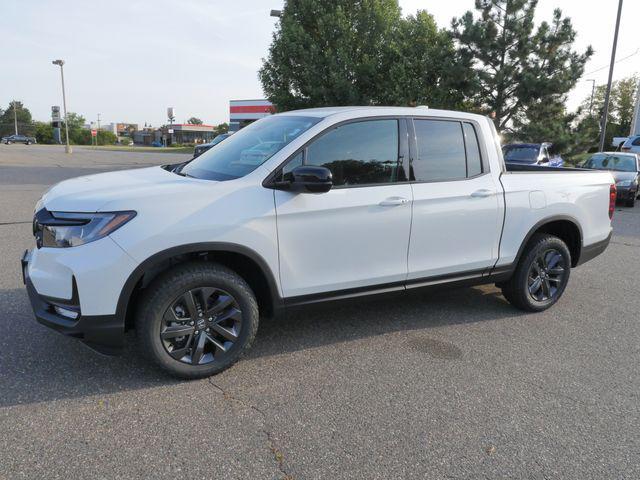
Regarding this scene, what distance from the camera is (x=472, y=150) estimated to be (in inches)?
170

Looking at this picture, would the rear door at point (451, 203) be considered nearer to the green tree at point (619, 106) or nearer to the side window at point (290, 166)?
the side window at point (290, 166)

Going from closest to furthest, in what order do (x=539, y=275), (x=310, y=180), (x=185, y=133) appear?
(x=310, y=180) < (x=539, y=275) < (x=185, y=133)

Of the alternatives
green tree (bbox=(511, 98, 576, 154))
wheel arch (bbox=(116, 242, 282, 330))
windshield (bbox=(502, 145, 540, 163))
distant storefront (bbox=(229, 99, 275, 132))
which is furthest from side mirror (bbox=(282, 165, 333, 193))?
distant storefront (bbox=(229, 99, 275, 132))

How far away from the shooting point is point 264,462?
255cm

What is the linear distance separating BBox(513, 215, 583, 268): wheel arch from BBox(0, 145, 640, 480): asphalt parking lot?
0.69 metres

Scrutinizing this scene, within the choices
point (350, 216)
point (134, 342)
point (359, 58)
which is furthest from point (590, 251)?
point (359, 58)

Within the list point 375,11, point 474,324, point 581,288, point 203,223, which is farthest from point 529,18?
point 203,223

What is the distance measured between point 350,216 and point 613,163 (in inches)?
559

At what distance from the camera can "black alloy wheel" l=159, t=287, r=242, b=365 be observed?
3219 millimetres

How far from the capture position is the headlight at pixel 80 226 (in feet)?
9.73

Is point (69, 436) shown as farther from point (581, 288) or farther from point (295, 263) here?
point (581, 288)

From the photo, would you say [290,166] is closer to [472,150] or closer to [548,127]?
[472,150]

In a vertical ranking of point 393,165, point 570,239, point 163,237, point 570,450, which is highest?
point 393,165

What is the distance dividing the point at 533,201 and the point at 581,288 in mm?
1827
